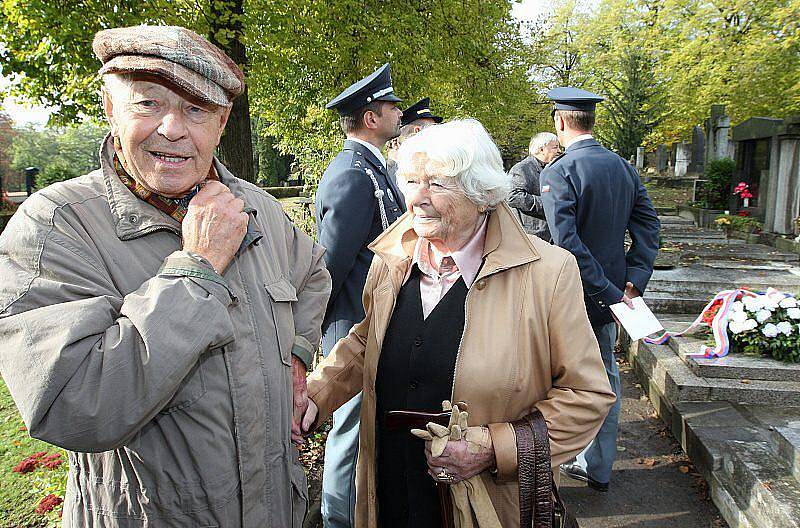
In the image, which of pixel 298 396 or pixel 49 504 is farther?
pixel 49 504

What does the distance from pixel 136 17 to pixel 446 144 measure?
5.52 metres

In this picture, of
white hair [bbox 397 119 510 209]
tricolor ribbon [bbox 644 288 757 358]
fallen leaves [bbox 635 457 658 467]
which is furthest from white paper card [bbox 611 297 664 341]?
white hair [bbox 397 119 510 209]

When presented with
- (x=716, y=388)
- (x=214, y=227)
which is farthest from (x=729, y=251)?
(x=214, y=227)

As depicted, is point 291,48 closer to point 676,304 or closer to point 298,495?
point 676,304

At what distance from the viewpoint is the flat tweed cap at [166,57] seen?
1.58 m

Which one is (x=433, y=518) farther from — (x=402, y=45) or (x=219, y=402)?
(x=402, y=45)

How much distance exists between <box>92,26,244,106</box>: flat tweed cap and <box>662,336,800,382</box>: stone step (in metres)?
4.69

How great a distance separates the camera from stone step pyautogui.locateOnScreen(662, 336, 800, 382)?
4.70 meters

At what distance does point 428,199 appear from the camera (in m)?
2.17

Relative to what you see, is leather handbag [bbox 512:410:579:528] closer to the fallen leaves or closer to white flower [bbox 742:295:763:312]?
the fallen leaves

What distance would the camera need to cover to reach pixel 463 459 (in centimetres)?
193

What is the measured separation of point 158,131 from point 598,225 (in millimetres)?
3024

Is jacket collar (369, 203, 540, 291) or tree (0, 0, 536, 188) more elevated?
tree (0, 0, 536, 188)

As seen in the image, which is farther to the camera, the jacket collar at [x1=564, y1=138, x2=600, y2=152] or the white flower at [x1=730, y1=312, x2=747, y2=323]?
the white flower at [x1=730, y1=312, x2=747, y2=323]
